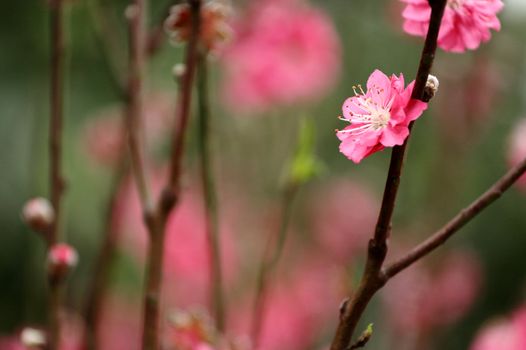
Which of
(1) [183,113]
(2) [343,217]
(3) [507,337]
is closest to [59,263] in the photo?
(1) [183,113]

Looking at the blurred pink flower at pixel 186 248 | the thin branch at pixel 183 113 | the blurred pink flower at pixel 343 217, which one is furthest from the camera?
the blurred pink flower at pixel 343 217

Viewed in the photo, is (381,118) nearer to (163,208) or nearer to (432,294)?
(163,208)

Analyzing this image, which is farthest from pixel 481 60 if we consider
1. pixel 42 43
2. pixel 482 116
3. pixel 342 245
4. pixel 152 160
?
pixel 42 43

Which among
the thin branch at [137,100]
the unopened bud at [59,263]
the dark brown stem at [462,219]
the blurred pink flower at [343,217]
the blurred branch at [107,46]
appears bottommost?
the blurred pink flower at [343,217]

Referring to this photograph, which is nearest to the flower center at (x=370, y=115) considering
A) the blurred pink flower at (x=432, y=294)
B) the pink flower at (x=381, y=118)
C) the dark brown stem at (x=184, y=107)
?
the pink flower at (x=381, y=118)

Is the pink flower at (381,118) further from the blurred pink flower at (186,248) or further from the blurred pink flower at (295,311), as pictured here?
the blurred pink flower at (186,248)

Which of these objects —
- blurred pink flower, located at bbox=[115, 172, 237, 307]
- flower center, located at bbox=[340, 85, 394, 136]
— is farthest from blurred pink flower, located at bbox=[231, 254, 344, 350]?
flower center, located at bbox=[340, 85, 394, 136]

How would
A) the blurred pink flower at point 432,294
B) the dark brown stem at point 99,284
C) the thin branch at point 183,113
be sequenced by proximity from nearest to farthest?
the thin branch at point 183,113 → the dark brown stem at point 99,284 → the blurred pink flower at point 432,294

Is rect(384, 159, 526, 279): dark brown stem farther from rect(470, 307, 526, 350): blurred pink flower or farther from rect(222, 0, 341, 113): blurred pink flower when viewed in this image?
rect(222, 0, 341, 113): blurred pink flower
